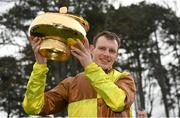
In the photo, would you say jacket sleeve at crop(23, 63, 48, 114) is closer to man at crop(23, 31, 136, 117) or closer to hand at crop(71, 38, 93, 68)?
man at crop(23, 31, 136, 117)

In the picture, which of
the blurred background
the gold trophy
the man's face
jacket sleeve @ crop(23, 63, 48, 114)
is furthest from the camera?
the blurred background

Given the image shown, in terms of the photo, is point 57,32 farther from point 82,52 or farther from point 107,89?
point 107,89

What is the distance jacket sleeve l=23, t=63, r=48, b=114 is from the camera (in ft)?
9.75

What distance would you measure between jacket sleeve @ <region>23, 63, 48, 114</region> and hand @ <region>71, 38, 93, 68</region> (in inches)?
10.8

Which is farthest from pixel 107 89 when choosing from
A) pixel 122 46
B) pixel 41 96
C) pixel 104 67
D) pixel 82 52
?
pixel 122 46

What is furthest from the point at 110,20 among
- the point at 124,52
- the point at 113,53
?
the point at 113,53

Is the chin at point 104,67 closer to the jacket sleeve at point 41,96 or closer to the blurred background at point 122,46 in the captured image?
the jacket sleeve at point 41,96

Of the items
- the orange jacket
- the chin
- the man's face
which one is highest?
the man's face

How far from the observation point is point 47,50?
2830 millimetres

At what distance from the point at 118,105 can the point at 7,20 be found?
27.2 meters

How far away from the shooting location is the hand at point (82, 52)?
280cm

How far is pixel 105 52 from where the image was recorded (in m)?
3.13

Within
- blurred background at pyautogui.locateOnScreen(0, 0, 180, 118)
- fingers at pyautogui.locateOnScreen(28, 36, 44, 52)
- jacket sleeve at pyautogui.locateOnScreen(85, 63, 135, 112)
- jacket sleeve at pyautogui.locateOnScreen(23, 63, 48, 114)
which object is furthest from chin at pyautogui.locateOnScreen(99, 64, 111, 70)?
blurred background at pyautogui.locateOnScreen(0, 0, 180, 118)

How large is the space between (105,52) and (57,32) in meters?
0.48
